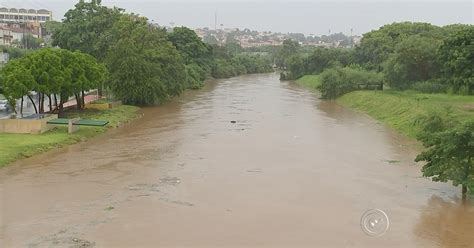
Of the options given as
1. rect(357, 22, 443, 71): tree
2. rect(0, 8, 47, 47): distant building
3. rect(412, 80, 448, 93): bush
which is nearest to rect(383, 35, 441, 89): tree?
rect(412, 80, 448, 93): bush

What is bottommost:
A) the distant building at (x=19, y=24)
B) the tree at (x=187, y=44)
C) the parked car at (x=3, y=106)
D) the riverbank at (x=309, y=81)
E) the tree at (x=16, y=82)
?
the parked car at (x=3, y=106)

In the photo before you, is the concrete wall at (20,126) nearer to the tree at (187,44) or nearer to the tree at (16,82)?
the tree at (16,82)

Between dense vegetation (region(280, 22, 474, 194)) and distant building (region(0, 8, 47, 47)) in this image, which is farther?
distant building (region(0, 8, 47, 47))

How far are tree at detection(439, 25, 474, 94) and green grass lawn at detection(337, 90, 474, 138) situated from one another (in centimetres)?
113

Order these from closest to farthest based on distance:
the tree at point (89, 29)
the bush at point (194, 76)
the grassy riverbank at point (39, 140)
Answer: the grassy riverbank at point (39, 140) < the tree at point (89, 29) < the bush at point (194, 76)

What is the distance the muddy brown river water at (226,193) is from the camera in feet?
46.5

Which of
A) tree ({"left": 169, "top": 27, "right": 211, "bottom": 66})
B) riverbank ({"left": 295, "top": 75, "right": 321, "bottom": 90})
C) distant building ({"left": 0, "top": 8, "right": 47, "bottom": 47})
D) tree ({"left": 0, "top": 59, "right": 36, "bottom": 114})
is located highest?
distant building ({"left": 0, "top": 8, "right": 47, "bottom": 47})

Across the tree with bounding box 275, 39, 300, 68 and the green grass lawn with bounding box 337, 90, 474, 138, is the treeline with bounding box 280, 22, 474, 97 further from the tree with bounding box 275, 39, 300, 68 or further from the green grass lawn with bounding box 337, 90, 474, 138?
the tree with bounding box 275, 39, 300, 68

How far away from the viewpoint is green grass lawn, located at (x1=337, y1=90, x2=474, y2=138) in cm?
3122

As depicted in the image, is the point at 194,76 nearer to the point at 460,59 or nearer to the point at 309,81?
the point at 309,81

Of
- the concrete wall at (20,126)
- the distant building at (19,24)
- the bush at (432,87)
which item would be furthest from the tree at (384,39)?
the distant building at (19,24)

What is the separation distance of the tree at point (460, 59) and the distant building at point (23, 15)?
96.4m

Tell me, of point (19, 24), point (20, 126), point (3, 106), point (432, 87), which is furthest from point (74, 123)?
point (19, 24)

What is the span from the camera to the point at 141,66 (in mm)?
39969
